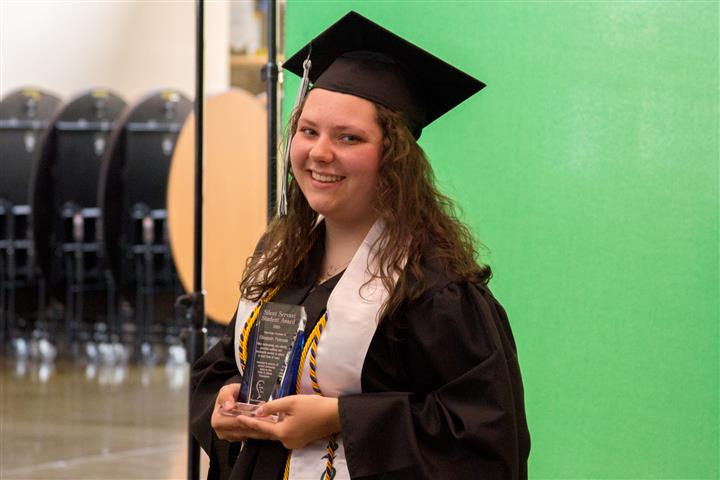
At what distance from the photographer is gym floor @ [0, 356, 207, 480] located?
4254mm

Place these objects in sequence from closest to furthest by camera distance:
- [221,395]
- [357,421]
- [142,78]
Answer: [357,421], [221,395], [142,78]

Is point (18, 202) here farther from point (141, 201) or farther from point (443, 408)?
point (443, 408)

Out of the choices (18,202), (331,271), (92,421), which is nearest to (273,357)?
(331,271)

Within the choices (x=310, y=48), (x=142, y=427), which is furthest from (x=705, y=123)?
(x=142, y=427)

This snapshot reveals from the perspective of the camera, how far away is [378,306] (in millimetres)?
1590

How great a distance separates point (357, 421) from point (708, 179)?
1.24 m

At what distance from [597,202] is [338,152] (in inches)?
41.7

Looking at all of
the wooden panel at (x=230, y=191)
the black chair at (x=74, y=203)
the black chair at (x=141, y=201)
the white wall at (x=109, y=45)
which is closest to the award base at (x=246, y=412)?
the wooden panel at (x=230, y=191)

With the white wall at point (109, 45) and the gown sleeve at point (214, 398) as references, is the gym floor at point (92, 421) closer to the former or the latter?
the gown sleeve at point (214, 398)

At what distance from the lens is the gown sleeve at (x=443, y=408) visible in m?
1.55

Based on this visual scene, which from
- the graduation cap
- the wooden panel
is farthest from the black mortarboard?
the wooden panel

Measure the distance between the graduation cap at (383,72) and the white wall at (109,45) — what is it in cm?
765

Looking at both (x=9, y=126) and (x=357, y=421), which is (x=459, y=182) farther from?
(x=9, y=126)

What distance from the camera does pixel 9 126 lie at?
7.86 metres
